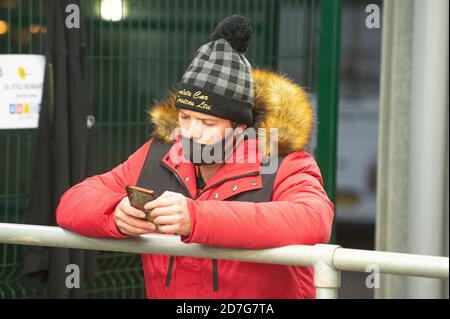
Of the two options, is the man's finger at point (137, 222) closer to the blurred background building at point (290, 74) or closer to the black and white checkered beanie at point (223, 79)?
the black and white checkered beanie at point (223, 79)

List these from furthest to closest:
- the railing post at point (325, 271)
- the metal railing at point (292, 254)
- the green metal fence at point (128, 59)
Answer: the green metal fence at point (128, 59)
the railing post at point (325, 271)
the metal railing at point (292, 254)

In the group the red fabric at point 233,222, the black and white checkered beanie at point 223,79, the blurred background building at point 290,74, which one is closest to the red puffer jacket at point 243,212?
the red fabric at point 233,222

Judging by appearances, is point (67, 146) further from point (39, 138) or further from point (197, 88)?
point (197, 88)

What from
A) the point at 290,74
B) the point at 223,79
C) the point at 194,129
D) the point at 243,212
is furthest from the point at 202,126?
the point at 290,74

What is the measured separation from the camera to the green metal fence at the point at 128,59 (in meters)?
5.23

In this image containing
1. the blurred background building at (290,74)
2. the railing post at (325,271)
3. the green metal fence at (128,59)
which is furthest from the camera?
the green metal fence at (128,59)

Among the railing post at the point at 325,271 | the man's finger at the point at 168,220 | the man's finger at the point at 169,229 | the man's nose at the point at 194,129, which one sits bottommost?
the railing post at the point at 325,271

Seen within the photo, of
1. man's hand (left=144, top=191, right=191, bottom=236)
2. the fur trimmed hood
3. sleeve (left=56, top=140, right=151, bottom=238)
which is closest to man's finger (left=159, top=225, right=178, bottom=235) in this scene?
man's hand (left=144, top=191, right=191, bottom=236)

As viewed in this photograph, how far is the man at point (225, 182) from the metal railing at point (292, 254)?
0.03 m

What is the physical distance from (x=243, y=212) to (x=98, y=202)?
0.43m

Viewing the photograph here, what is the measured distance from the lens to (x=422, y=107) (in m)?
5.10

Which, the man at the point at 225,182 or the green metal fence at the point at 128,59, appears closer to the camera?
the man at the point at 225,182

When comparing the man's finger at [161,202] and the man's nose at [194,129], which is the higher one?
the man's nose at [194,129]
